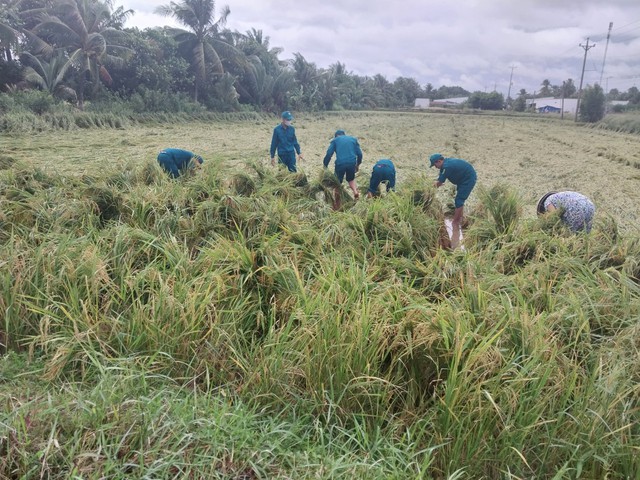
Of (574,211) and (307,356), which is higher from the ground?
(574,211)

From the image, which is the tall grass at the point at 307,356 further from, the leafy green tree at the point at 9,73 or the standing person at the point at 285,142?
the leafy green tree at the point at 9,73

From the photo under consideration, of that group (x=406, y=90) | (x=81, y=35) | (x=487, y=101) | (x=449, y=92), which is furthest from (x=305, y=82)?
(x=449, y=92)

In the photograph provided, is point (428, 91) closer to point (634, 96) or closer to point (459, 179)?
point (634, 96)

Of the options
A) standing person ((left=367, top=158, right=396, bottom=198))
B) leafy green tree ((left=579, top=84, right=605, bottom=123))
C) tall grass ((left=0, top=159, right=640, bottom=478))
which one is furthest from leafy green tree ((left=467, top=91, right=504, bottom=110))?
tall grass ((left=0, top=159, right=640, bottom=478))

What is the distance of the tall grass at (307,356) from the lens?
5.41 ft

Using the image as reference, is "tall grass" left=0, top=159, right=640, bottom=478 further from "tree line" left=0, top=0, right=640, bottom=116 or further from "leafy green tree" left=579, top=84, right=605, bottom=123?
"leafy green tree" left=579, top=84, right=605, bottom=123

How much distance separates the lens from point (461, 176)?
5.50m

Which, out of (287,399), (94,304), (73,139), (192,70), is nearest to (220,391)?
(287,399)

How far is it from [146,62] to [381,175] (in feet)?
83.8

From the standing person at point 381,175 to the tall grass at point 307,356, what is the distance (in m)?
2.14

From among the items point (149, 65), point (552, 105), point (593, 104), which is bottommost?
point (593, 104)

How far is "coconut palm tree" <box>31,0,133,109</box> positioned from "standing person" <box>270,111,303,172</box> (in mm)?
17423

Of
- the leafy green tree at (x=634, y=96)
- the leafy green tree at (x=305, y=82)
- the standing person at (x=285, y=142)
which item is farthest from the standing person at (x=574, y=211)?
the leafy green tree at (x=634, y=96)

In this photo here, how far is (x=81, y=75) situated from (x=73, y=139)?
9302mm
